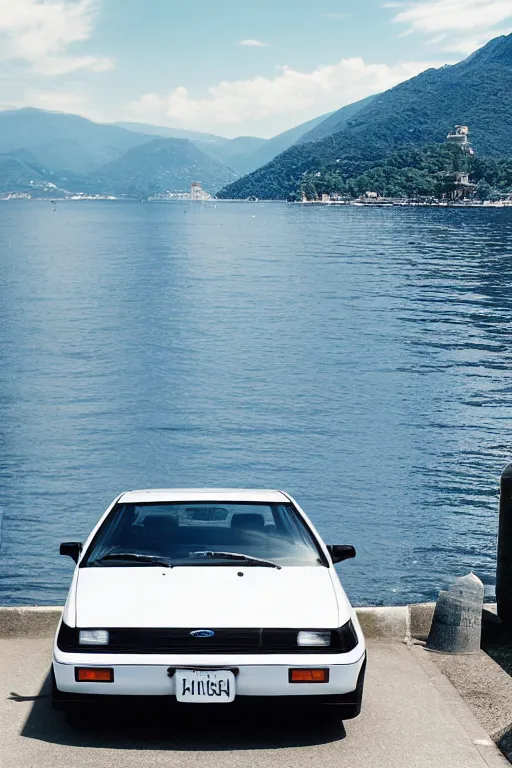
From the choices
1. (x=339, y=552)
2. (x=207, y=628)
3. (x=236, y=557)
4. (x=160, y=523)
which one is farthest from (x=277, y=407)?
(x=207, y=628)

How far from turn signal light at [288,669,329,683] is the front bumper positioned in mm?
19

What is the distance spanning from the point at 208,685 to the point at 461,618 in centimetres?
266

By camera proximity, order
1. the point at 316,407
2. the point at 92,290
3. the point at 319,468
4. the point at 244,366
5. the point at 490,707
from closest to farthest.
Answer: the point at 490,707 → the point at 319,468 → the point at 316,407 → the point at 244,366 → the point at 92,290

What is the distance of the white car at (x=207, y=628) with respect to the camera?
5.34m

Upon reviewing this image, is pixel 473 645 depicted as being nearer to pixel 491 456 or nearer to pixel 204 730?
pixel 204 730

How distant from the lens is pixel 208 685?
17.4ft

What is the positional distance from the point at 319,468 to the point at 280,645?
19.2 meters

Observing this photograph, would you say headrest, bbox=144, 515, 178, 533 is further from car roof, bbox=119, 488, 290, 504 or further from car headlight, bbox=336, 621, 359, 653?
car headlight, bbox=336, 621, 359, 653

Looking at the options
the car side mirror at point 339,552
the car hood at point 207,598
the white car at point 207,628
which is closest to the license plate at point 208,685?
the white car at point 207,628

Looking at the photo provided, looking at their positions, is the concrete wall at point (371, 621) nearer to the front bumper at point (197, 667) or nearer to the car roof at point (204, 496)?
the car roof at point (204, 496)

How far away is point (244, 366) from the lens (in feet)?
134

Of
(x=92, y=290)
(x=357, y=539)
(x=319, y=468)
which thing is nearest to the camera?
(x=357, y=539)

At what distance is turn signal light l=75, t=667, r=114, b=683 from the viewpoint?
5371mm

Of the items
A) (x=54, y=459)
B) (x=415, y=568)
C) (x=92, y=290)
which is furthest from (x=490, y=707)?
(x=92, y=290)
